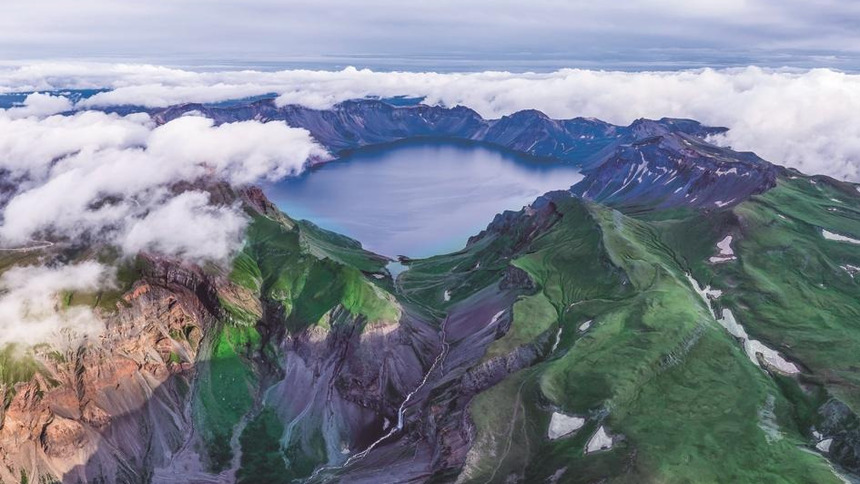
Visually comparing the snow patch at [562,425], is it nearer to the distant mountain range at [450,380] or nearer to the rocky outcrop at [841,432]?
the distant mountain range at [450,380]

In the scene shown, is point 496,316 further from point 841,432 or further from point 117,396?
point 117,396

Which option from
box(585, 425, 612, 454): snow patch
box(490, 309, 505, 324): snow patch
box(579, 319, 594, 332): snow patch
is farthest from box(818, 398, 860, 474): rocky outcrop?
box(490, 309, 505, 324): snow patch

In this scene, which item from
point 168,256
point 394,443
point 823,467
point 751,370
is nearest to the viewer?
point 823,467

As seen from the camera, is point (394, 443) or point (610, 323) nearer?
point (394, 443)

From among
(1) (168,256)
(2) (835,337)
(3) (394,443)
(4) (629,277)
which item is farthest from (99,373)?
(2) (835,337)

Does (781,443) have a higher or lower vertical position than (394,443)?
higher

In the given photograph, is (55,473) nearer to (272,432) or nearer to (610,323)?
(272,432)
